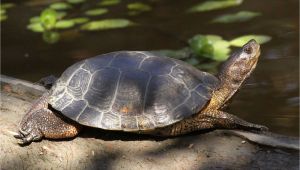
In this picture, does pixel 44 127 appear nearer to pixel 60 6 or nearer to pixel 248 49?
pixel 248 49

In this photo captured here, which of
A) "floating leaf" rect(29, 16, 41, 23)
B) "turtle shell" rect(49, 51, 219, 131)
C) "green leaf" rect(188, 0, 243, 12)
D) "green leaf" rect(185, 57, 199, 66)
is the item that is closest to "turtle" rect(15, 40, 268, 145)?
"turtle shell" rect(49, 51, 219, 131)

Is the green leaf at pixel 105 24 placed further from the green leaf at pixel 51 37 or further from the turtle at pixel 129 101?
the turtle at pixel 129 101

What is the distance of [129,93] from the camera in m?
2.64

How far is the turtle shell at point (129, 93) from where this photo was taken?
102 inches

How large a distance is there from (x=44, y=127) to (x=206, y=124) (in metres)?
0.88

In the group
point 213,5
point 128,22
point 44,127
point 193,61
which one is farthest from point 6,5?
point 44,127

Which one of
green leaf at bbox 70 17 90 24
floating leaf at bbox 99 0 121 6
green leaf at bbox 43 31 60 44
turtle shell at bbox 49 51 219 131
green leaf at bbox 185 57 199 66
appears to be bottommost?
green leaf at bbox 185 57 199 66

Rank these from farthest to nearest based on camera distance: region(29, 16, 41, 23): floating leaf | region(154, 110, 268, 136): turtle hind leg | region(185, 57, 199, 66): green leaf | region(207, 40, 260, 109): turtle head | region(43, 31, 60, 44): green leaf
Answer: region(29, 16, 41, 23): floating leaf < region(43, 31, 60, 44): green leaf < region(185, 57, 199, 66): green leaf < region(207, 40, 260, 109): turtle head < region(154, 110, 268, 136): turtle hind leg

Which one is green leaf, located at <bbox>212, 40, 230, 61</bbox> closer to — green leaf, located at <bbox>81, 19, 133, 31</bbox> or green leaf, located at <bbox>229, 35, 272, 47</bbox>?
green leaf, located at <bbox>229, 35, 272, 47</bbox>

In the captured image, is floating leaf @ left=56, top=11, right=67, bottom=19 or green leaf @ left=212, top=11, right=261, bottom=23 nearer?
green leaf @ left=212, top=11, right=261, bottom=23

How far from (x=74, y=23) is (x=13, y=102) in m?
2.56

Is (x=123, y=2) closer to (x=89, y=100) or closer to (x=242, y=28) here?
(x=242, y=28)

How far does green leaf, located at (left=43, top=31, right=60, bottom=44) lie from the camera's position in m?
5.14

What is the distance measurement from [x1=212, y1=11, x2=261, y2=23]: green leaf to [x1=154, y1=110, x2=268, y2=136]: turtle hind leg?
99.3 inches
